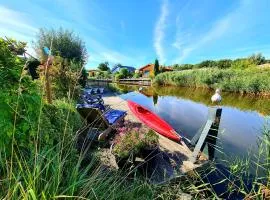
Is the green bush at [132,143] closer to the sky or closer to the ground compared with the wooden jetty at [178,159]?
closer to the sky

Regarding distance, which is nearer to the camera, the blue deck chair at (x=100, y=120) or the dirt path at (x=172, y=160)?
the dirt path at (x=172, y=160)

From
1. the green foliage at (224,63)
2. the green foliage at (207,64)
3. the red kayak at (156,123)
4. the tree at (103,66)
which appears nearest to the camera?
the red kayak at (156,123)

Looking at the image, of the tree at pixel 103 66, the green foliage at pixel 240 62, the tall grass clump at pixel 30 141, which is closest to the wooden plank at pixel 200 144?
the tall grass clump at pixel 30 141

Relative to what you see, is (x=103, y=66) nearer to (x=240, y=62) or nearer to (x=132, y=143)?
(x=240, y=62)

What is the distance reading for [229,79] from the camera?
20.8 meters

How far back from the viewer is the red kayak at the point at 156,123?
17.0 feet

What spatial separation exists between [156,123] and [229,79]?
1744cm

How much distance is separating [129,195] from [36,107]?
133 cm

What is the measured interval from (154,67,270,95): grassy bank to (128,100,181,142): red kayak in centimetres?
1410

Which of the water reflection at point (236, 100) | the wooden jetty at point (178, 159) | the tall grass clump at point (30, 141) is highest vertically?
the tall grass clump at point (30, 141)

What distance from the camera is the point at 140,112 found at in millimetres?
6777

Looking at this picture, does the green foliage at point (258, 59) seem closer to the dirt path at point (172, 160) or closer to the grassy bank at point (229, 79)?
the grassy bank at point (229, 79)

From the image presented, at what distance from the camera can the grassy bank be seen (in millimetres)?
17422

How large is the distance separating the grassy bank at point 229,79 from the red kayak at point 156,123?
46.3 feet
